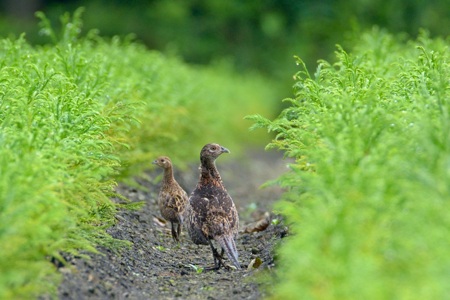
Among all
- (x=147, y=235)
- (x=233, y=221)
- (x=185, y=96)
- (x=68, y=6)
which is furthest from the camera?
(x=68, y=6)

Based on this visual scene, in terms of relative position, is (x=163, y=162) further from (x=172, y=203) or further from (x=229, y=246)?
(x=229, y=246)

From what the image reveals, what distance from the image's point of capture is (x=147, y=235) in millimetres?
10172

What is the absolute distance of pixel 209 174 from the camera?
9719mm

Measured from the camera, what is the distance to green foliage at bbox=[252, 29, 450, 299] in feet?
17.5

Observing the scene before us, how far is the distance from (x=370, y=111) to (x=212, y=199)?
218cm

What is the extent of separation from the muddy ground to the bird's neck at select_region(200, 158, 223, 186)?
793 millimetres

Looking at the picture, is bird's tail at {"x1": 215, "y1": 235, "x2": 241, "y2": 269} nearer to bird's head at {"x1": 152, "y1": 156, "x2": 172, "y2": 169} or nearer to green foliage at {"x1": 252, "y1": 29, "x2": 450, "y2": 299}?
green foliage at {"x1": 252, "y1": 29, "x2": 450, "y2": 299}

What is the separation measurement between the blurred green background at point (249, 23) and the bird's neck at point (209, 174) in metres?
22.2

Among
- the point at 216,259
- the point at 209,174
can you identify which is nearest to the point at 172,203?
the point at 209,174

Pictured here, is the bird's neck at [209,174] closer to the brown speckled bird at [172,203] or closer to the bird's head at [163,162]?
the brown speckled bird at [172,203]

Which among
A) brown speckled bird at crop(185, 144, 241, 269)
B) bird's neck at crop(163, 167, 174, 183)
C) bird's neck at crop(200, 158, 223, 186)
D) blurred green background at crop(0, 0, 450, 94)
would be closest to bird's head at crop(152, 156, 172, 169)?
bird's neck at crop(163, 167, 174, 183)

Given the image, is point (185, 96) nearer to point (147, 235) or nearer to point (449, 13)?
point (147, 235)

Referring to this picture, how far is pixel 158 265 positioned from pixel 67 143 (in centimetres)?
188

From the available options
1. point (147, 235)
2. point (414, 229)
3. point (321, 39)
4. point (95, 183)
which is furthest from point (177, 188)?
point (321, 39)
